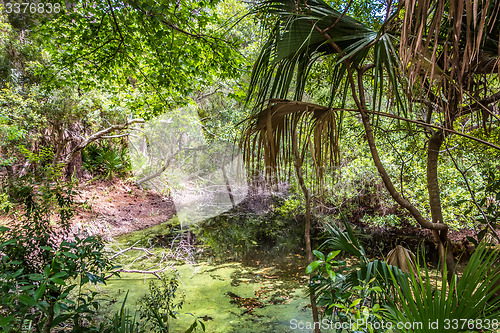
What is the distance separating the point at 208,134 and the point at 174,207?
2.14m

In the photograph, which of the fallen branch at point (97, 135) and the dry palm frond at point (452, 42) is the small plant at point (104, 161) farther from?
the dry palm frond at point (452, 42)

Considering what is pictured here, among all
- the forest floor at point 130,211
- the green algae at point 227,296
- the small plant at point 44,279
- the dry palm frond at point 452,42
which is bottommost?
the green algae at point 227,296

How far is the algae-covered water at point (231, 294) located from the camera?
93.2 inches

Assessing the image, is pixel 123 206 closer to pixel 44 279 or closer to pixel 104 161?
pixel 104 161

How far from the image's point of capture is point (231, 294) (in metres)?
2.95

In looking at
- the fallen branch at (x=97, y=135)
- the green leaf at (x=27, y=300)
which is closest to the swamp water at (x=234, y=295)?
the green leaf at (x=27, y=300)

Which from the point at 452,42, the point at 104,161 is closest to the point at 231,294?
the point at 452,42

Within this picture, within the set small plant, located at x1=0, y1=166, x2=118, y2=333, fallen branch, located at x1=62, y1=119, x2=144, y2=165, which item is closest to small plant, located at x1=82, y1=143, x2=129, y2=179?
fallen branch, located at x1=62, y1=119, x2=144, y2=165

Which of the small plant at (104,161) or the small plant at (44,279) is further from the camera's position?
the small plant at (104,161)

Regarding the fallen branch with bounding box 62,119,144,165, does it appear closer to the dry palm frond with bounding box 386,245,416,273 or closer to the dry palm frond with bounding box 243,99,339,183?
the dry palm frond with bounding box 243,99,339,183

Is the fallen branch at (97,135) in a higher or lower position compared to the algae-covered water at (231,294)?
higher

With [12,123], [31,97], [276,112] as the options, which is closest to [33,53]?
[31,97]

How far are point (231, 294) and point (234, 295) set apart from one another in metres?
0.04

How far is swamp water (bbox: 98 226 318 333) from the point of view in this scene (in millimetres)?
2375
